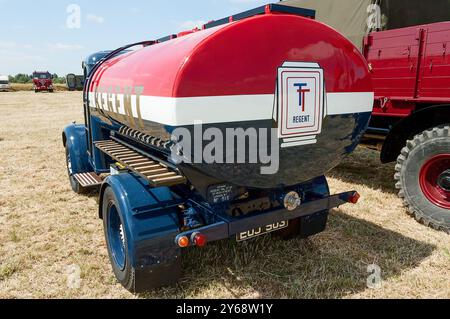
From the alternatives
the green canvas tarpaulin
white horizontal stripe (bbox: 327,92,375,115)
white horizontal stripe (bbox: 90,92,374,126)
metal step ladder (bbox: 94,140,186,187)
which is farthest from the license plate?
the green canvas tarpaulin

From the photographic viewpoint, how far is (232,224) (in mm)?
2590

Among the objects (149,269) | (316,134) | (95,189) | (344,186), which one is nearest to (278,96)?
(316,134)

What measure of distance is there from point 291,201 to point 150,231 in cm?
114

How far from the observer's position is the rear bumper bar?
2521 mm

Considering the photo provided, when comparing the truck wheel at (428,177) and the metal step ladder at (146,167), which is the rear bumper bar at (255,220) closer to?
the metal step ladder at (146,167)

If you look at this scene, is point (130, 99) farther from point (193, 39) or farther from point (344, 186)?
point (344, 186)

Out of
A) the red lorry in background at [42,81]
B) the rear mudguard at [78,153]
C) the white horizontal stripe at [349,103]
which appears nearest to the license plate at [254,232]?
the white horizontal stripe at [349,103]

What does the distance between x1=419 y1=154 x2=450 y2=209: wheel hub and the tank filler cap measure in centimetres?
218

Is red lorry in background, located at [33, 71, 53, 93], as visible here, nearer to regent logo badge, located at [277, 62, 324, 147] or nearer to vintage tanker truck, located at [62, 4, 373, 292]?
vintage tanker truck, located at [62, 4, 373, 292]

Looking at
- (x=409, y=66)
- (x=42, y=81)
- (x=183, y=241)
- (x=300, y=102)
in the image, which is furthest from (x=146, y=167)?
(x=42, y=81)

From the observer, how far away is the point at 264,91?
2.46 m

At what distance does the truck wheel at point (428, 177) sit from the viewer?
4.00 meters

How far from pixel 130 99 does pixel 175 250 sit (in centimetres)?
130

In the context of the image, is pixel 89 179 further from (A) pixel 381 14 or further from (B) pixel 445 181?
(A) pixel 381 14
